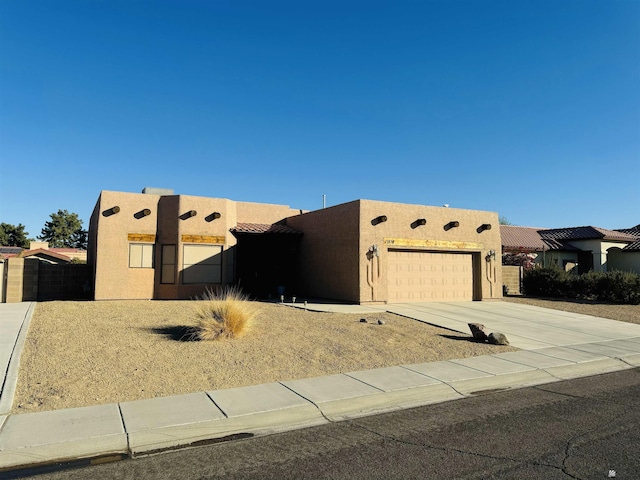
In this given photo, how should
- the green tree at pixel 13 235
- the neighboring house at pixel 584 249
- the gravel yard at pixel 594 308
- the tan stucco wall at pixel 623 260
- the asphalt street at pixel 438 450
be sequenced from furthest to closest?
1. the green tree at pixel 13 235
2. the neighboring house at pixel 584 249
3. the tan stucco wall at pixel 623 260
4. the gravel yard at pixel 594 308
5. the asphalt street at pixel 438 450

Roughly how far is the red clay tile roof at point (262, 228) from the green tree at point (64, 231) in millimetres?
56786

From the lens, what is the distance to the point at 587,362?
408 inches

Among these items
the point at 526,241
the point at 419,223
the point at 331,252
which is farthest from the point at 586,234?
the point at 331,252

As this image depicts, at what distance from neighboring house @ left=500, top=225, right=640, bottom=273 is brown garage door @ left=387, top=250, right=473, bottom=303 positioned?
42.9ft

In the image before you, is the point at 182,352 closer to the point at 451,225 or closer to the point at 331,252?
the point at 331,252

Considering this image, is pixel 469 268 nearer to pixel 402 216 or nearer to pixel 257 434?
pixel 402 216

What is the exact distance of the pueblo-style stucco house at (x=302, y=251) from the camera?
1948 centimetres

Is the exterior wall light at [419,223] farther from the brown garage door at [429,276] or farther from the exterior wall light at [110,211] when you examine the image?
the exterior wall light at [110,211]

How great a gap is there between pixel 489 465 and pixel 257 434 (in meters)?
2.83

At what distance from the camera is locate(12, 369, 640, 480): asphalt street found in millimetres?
4719

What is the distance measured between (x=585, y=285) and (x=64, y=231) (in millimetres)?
70334

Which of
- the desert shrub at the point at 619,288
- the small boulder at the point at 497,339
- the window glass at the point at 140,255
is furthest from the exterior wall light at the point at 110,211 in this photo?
the desert shrub at the point at 619,288

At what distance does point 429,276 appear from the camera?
21.1 m

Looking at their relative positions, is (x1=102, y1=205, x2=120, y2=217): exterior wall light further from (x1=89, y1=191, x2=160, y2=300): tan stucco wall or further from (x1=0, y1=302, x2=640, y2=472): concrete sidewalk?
(x1=0, y1=302, x2=640, y2=472): concrete sidewalk
